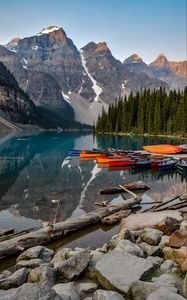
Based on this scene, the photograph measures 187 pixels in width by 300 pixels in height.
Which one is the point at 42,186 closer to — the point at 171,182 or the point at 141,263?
the point at 171,182

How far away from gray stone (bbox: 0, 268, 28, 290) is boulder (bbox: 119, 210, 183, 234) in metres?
6.48

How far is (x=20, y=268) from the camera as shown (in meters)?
11.9

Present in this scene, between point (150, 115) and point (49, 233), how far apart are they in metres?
114

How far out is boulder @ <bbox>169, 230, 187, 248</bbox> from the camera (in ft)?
41.7

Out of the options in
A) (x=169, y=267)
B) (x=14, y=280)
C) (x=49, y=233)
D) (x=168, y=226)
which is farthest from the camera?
(x=49, y=233)

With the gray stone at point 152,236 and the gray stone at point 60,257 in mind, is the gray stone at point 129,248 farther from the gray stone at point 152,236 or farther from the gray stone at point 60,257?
the gray stone at point 60,257

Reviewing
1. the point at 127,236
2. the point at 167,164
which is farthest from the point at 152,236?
the point at 167,164

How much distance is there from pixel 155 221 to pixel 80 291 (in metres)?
7.56

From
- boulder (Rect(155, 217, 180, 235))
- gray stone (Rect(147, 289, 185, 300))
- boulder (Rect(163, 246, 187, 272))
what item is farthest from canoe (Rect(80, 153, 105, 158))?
gray stone (Rect(147, 289, 185, 300))

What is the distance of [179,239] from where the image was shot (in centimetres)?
1293

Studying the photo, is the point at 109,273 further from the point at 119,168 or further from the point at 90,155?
the point at 90,155

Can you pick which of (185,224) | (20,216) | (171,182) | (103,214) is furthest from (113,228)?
(171,182)

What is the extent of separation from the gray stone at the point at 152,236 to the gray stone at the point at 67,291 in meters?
4.95

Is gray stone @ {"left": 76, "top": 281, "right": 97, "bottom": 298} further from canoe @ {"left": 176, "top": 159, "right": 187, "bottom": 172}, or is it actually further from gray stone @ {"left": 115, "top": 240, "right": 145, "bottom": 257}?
canoe @ {"left": 176, "top": 159, "right": 187, "bottom": 172}
